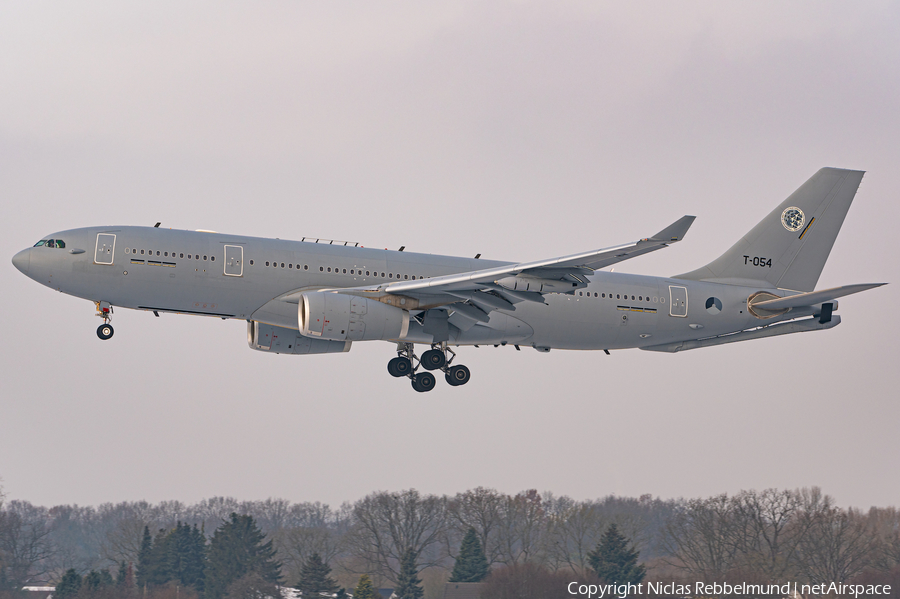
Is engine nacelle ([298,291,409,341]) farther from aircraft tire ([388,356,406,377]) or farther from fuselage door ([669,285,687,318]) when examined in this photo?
fuselage door ([669,285,687,318])

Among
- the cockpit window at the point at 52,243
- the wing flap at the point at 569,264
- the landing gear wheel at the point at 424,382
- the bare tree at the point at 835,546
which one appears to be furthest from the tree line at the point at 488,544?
the cockpit window at the point at 52,243

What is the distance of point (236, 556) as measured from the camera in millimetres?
69000

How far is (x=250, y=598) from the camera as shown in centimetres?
6253

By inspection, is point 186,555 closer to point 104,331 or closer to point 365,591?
point 365,591

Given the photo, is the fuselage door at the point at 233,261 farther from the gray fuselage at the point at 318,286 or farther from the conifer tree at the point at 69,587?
the conifer tree at the point at 69,587


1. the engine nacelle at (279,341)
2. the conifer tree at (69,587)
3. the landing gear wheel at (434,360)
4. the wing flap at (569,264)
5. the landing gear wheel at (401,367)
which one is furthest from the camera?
the conifer tree at (69,587)

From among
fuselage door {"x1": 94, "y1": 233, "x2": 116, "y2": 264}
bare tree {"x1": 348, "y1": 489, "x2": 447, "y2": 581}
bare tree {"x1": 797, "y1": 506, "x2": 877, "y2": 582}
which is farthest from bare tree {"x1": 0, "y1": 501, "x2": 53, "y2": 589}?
bare tree {"x1": 797, "y1": 506, "x2": 877, "y2": 582}

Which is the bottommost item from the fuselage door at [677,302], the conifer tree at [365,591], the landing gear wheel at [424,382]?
the conifer tree at [365,591]

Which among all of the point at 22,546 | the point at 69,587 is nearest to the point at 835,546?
the point at 69,587

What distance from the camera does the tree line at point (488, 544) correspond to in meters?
56.7

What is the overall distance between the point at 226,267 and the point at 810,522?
39.5 m

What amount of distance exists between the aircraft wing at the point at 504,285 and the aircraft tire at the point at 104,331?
908cm

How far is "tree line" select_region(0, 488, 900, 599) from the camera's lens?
5669 centimetres

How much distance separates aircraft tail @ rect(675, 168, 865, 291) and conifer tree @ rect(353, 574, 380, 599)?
27.6 m
